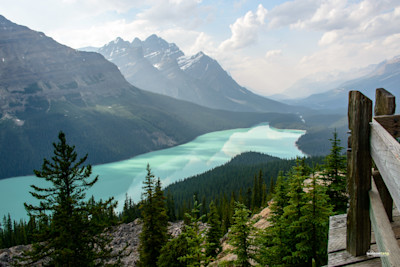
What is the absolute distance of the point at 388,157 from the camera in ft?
7.18

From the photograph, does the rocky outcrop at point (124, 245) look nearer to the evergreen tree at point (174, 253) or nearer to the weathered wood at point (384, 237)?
the evergreen tree at point (174, 253)

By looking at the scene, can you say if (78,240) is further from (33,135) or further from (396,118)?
(33,135)

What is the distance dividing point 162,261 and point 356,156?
15818 millimetres

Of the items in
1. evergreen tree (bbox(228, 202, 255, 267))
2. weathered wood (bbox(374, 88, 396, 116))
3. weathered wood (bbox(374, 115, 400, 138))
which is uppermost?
weathered wood (bbox(374, 88, 396, 116))

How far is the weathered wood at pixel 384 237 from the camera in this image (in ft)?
7.32

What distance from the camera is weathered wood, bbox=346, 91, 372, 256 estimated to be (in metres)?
2.88

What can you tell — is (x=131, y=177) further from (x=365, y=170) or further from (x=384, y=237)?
(x=384, y=237)

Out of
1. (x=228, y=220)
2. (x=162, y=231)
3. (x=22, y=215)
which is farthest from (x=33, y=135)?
(x=162, y=231)

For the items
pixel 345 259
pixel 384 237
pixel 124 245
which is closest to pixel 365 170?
pixel 384 237

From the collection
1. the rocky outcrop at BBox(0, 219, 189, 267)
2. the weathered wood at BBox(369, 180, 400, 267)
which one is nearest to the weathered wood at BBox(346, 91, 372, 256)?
the weathered wood at BBox(369, 180, 400, 267)

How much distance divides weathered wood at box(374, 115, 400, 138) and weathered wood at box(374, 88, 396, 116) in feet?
1.27

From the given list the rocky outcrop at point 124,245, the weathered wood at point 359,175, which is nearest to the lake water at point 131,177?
the rocky outcrop at point 124,245

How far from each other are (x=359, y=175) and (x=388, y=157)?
89 centimetres

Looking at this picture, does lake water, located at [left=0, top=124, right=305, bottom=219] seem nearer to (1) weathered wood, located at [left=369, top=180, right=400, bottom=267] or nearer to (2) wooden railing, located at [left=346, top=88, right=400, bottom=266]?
(2) wooden railing, located at [left=346, top=88, right=400, bottom=266]
